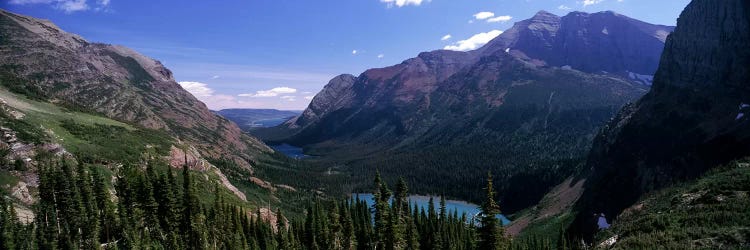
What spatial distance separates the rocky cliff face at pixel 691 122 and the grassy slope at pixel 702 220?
38.4 metres

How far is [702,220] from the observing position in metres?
74.9

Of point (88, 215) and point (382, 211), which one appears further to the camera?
point (382, 211)

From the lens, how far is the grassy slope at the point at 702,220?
2511 inches

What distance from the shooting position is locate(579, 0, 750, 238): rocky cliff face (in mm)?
138875

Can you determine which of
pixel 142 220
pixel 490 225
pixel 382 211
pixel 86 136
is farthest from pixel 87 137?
pixel 490 225

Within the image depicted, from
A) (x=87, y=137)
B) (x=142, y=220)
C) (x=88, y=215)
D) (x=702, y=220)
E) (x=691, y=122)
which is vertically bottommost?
(x=142, y=220)

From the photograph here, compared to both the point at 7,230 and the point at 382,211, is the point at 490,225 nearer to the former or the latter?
the point at 382,211

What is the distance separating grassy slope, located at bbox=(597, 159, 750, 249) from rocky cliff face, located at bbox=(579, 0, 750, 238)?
126 feet

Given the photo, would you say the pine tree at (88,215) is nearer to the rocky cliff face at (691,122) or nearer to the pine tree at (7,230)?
the pine tree at (7,230)

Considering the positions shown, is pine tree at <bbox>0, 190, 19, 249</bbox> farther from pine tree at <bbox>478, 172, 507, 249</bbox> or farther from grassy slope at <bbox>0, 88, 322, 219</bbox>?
pine tree at <bbox>478, 172, 507, 249</bbox>

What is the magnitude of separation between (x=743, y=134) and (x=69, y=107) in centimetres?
21317

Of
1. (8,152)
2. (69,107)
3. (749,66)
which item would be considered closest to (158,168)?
(8,152)

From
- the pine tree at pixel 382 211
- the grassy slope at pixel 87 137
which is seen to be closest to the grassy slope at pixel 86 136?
the grassy slope at pixel 87 137

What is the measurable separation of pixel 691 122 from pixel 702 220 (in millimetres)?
105850
